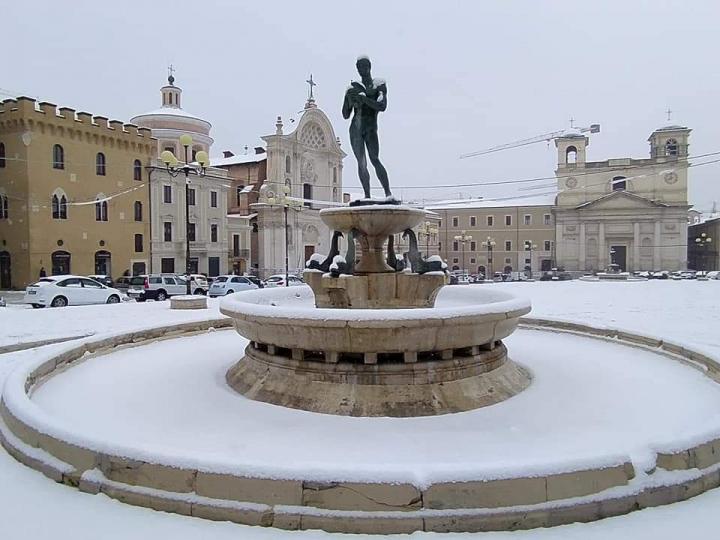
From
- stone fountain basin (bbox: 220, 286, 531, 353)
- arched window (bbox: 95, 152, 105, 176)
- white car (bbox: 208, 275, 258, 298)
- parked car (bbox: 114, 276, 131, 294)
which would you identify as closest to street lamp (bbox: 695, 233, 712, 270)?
white car (bbox: 208, 275, 258, 298)

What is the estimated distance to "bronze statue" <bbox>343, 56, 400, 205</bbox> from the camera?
9.52 m

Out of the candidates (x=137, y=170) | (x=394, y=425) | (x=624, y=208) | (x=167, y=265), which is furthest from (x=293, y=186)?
(x=394, y=425)

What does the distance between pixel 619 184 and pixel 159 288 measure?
190 ft

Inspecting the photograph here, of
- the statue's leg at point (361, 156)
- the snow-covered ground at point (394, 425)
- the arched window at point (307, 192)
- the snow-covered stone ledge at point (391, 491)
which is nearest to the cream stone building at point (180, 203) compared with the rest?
the arched window at point (307, 192)

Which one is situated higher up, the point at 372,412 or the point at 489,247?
the point at 489,247

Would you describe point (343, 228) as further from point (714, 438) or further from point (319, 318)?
point (714, 438)

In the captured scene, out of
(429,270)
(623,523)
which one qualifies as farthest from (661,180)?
(623,523)

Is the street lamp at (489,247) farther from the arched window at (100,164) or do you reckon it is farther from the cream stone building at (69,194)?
the arched window at (100,164)

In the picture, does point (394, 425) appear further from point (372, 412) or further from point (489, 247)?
point (489, 247)

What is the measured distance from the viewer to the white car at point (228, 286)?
101 feet

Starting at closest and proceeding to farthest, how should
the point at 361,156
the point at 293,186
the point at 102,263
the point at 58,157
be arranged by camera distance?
the point at 361,156, the point at 58,157, the point at 102,263, the point at 293,186

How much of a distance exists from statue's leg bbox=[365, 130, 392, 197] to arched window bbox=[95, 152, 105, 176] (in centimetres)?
3407

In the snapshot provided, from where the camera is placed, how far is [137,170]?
4119 centimetres

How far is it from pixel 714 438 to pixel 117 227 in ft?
133
